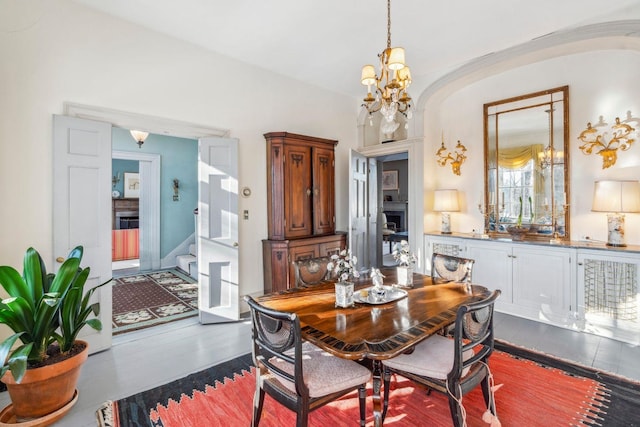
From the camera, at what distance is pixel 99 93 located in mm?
3041

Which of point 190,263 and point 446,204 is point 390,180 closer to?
point 446,204

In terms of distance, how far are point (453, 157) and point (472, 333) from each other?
3.58 m

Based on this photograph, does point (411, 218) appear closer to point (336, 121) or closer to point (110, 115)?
point (336, 121)

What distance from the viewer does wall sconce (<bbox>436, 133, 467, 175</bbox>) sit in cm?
463

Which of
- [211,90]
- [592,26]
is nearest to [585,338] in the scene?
[592,26]

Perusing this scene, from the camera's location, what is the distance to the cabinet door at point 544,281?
11.5 feet

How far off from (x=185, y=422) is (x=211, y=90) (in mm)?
3382

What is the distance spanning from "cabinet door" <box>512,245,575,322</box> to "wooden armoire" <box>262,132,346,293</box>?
2.28m

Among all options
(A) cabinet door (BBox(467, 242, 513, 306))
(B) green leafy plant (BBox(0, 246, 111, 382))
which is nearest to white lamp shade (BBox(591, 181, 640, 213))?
(A) cabinet door (BBox(467, 242, 513, 306))

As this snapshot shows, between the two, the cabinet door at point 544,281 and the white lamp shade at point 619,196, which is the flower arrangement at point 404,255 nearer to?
the cabinet door at point 544,281

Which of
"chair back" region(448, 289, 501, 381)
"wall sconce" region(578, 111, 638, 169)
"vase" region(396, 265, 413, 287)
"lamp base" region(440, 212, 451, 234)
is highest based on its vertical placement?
"wall sconce" region(578, 111, 638, 169)

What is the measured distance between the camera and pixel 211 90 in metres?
3.82

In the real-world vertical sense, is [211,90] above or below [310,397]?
above

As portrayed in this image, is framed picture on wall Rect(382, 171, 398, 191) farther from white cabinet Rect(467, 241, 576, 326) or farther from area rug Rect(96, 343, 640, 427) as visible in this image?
area rug Rect(96, 343, 640, 427)
